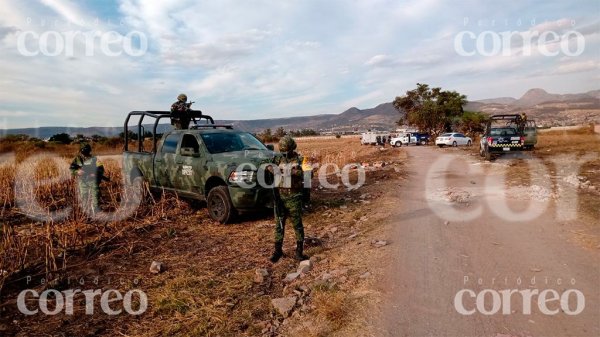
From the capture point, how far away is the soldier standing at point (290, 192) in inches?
214

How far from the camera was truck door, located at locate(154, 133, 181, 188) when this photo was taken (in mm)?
8297

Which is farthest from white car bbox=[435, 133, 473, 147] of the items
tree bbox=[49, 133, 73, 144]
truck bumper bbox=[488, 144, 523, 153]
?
tree bbox=[49, 133, 73, 144]

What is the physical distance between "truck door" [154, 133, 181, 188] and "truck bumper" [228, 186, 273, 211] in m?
2.09

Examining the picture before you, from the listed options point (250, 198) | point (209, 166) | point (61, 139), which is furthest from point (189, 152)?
point (61, 139)

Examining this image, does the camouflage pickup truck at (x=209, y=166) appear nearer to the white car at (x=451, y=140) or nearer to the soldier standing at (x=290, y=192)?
the soldier standing at (x=290, y=192)

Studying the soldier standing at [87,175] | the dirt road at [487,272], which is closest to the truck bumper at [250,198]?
the dirt road at [487,272]

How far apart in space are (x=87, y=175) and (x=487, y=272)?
7569 mm

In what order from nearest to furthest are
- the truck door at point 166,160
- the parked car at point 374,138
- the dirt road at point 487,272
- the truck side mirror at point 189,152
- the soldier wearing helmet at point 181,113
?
1. the dirt road at point 487,272
2. the truck side mirror at point 189,152
3. the truck door at point 166,160
4. the soldier wearing helmet at point 181,113
5. the parked car at point 374,138

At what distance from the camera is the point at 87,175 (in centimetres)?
786

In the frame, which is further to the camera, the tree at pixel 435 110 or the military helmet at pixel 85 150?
the tree at pixel 435 110

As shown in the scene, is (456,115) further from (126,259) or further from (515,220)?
(126,259)

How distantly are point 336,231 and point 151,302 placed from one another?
343 cm

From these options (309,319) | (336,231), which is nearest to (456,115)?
(336,231)

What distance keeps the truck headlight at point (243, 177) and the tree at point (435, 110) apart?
4335cm
